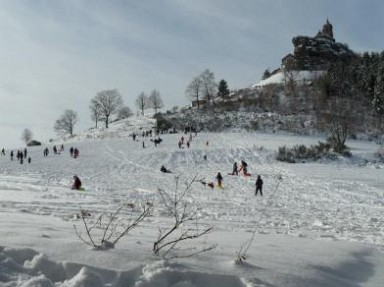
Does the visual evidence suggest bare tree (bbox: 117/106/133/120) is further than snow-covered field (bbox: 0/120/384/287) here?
Yes

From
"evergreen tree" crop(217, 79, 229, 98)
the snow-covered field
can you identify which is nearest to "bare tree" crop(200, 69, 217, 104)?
"evergreen tree" crop(217, 79, 229, 98)

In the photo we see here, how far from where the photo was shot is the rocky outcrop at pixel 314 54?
12250 centimetres

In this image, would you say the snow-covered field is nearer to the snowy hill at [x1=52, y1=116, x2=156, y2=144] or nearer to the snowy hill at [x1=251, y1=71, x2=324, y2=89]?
the snowy hill at [x1=52, y1=116, x2=156, y2=144]

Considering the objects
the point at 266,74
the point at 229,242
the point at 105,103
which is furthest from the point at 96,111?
the point at 229,242

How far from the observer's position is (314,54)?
124500 mm

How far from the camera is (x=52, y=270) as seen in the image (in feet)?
15.4

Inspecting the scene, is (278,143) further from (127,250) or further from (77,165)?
(127,250)

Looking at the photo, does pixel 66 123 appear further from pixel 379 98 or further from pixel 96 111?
pixel 379 98

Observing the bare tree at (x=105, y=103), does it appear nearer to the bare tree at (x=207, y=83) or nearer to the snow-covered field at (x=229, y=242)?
the bare tree at (x=207, y=83)

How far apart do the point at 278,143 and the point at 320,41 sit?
7196cm

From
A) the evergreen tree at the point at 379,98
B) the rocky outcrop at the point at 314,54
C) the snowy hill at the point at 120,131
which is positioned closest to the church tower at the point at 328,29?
the rocky outcrop at the point at 314,54

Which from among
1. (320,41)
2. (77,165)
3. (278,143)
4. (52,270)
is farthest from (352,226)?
(320,41)

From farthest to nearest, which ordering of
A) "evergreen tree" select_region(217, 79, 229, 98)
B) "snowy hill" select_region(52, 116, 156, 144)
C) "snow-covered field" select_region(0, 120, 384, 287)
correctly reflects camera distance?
"evergreen tree" select_region(217, 79, 229, 98)
"snowy hill" select_region(52, 116, 156, 144)
"snow-covered field" select_region(0, 120, 384, 287)

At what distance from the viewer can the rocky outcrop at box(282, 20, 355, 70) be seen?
402ft
